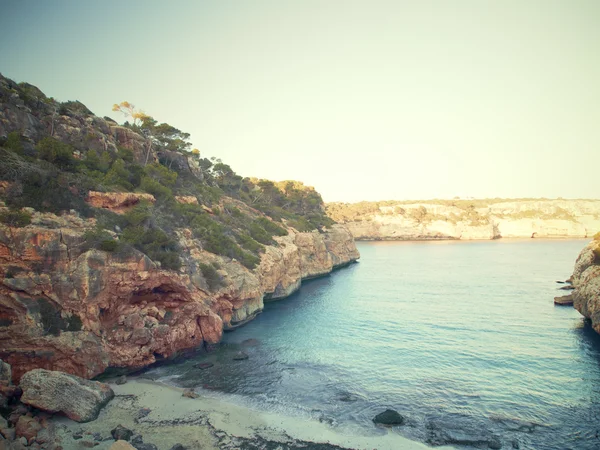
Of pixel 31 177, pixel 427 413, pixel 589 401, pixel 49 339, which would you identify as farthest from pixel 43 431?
pixel 589 401

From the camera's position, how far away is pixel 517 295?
41750 millimetres

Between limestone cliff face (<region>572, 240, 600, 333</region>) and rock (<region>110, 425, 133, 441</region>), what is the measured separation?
96.7 feet

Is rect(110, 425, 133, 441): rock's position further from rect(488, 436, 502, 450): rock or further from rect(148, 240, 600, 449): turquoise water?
rect(488, 436, 502, 450): rock

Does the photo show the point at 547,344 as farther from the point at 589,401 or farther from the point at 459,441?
the point at 459,441

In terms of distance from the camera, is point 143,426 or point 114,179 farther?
point 114,179

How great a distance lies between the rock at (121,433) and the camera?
46.3ft

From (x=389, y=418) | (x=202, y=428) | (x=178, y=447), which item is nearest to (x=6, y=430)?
(x=178, y=447)

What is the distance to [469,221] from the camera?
139750 mm

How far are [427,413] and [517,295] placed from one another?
31.8 metres

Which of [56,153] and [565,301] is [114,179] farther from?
[565,301]

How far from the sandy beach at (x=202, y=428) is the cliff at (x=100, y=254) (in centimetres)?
414

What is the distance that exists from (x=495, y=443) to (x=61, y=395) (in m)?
18.4

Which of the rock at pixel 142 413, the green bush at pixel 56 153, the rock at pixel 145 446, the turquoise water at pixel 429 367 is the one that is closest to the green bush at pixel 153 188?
the green bush at pixel 56 153

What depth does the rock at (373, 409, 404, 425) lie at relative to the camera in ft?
53.0
